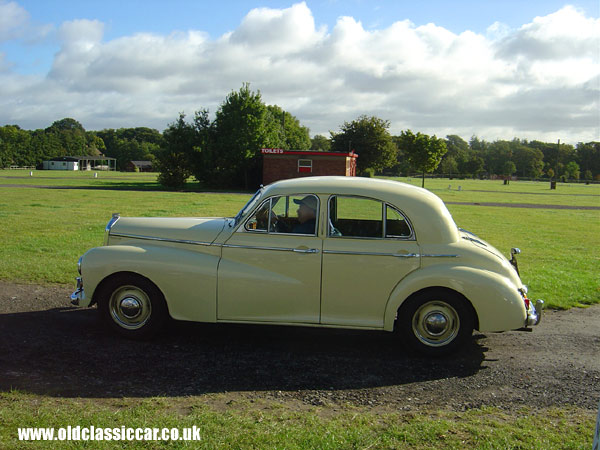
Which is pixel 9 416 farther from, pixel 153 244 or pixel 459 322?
pixel 459 322

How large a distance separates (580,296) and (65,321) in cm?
762

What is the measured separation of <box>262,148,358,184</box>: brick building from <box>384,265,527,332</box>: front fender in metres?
36.1

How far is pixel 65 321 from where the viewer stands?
6.04 meters

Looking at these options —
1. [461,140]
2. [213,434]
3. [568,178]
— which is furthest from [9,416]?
[461,140]

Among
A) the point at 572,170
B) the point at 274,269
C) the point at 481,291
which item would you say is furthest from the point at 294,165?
the point at 572,170

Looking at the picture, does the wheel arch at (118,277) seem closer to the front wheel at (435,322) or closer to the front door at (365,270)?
the front door at (365,270)

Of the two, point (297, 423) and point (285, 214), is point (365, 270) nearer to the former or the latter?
point (285, 214)

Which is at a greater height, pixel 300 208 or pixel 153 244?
pixel 300 208

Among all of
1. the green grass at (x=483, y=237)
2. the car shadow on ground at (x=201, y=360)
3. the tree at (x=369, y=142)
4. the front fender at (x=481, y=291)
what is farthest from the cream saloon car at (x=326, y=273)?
the tree at (x=369, y=142)

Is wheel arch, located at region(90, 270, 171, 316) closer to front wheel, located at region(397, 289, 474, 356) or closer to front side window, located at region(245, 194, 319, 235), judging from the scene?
front side window, located at region(245, 194, 319, 235)

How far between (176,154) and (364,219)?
1472 inches

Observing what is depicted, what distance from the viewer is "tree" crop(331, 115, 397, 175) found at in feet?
229

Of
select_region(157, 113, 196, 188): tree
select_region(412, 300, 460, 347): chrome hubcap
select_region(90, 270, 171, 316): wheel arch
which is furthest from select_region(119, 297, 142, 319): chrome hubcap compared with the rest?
select_region(157, 113, 196, 188): tree

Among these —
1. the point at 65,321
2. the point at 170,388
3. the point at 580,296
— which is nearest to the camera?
the point at 170,388
